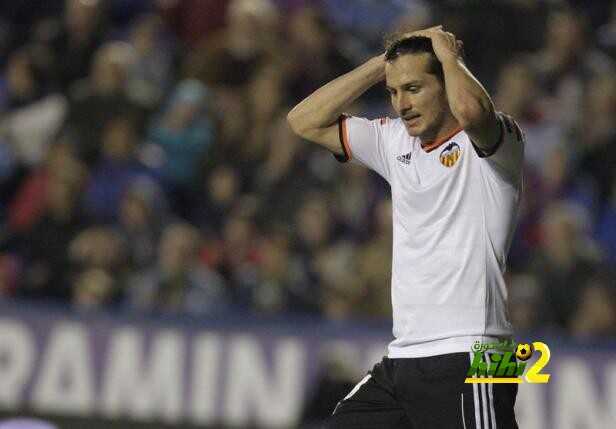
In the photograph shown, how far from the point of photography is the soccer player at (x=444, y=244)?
15.3 ft

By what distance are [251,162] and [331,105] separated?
4.84 metres

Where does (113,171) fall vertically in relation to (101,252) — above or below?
above

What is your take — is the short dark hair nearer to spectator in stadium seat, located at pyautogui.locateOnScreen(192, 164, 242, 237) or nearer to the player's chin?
the player's chin

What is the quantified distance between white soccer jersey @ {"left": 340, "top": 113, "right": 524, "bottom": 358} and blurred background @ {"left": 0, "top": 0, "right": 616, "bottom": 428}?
335 centimetres

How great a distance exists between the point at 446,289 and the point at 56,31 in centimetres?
768

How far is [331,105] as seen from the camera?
5.25 m

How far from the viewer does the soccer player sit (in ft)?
15.3

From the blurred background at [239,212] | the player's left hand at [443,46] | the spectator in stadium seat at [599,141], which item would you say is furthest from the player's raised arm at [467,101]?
the spectator in stadium seat at [599,141]

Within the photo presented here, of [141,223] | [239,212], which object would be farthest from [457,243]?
[141,223]

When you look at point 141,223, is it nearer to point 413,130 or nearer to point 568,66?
point 568,66

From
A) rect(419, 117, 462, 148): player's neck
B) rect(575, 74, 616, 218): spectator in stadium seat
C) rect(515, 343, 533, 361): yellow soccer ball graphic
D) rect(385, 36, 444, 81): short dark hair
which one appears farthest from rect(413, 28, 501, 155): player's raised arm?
rect(575, 74, 616, 218): spectator in stadium seat

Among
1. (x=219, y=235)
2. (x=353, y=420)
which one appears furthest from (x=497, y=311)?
(x=219, y=235)

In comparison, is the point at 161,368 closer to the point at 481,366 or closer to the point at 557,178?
the point at 557,178

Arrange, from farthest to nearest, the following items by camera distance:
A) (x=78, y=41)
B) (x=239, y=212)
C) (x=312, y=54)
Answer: (x=78, y=41)
(x=312, y=54)
(x=239, y=212)
